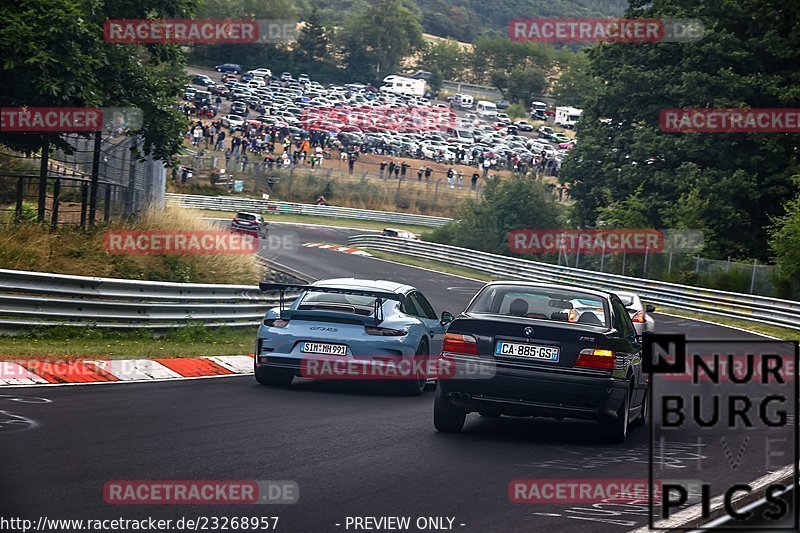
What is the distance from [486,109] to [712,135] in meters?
80.5

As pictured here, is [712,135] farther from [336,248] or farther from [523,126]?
[523,126]

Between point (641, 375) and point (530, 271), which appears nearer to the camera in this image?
point (641, 375)

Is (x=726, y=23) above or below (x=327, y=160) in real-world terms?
above

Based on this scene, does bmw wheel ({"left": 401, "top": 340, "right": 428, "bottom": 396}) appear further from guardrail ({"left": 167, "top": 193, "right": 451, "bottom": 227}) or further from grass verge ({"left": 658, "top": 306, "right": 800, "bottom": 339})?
guardrail ({"left": 167, "top": 193, "right": 451, "bottom": 227})

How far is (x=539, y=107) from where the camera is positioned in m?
135

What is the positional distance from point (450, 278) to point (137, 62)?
2238 centimetres

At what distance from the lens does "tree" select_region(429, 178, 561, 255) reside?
50.2m

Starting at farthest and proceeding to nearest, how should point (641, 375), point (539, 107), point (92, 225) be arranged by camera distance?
1. point (539, 107)
2. point (92, 225)
3. point (641, 375)

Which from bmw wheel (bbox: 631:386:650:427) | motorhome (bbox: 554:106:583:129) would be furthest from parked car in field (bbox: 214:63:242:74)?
bmw wheel (bbox: 631:386:650:427)

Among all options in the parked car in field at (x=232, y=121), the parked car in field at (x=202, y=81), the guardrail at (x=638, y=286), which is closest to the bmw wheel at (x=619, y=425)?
the guardrail at (x=638, y=286)

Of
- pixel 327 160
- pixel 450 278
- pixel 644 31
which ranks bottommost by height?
pixel 450 278

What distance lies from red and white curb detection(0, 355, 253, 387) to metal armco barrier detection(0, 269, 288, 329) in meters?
2.10

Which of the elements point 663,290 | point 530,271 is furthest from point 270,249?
point 663,290

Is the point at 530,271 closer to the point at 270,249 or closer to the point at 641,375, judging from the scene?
the point at 270,249
